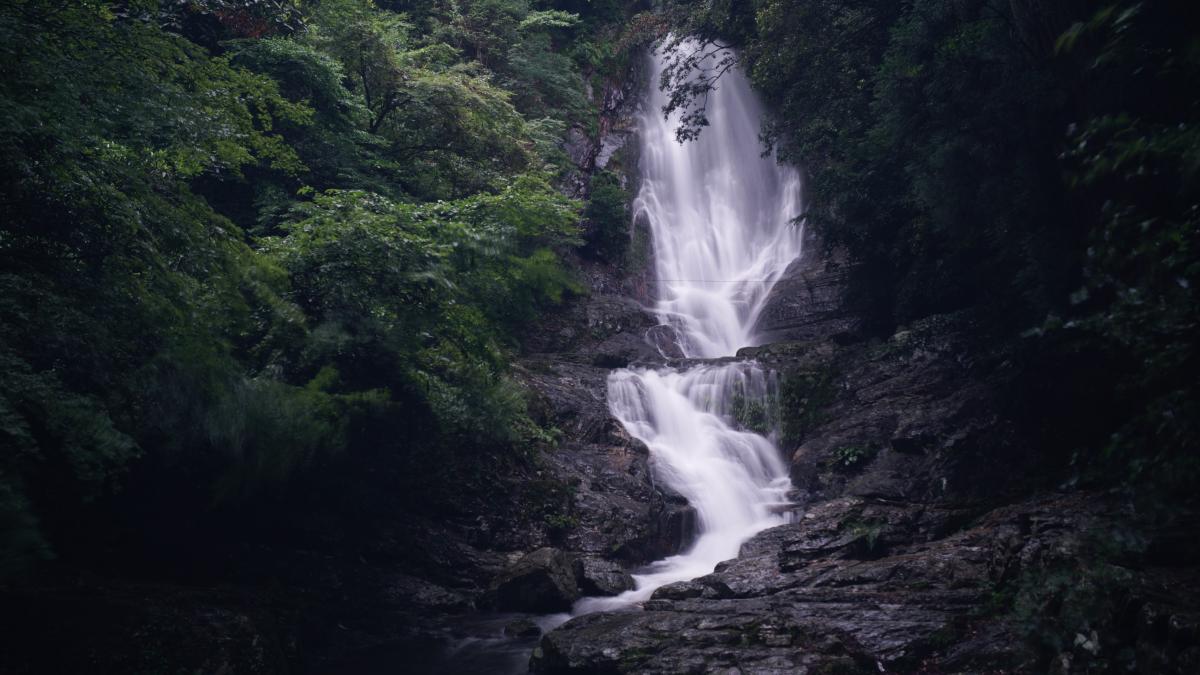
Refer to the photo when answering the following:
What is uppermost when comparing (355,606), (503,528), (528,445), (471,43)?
(471,43)

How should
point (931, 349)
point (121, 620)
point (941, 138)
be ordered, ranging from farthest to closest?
1. point (931, 349)
2. point (941, 138)
3. point (121, 620)

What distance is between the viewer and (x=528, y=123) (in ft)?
70.4

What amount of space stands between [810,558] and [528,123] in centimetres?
1510

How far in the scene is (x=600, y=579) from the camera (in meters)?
11.8

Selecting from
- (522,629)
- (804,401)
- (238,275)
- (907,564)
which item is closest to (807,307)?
(804,401)

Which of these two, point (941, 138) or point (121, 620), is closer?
point (121, 620)

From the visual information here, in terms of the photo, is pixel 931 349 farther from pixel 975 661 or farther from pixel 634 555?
pixel 975 661

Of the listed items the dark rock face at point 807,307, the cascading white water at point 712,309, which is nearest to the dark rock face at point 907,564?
the cascading white water at point 712,309

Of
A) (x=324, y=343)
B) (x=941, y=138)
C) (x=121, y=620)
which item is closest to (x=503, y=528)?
(x=324, y=343)

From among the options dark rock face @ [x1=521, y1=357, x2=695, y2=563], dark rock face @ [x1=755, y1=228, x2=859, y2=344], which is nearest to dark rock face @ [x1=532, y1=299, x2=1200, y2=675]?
dark rock face @ [x1=521, y1=357, x2=695, y2=563]

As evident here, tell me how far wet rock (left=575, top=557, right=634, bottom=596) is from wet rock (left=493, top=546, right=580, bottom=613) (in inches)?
10.8

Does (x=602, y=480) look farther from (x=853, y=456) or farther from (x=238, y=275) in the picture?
(x=238, y=275)

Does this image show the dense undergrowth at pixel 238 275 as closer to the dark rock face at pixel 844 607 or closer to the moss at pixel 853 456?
the dark rock face at pixel 844 607

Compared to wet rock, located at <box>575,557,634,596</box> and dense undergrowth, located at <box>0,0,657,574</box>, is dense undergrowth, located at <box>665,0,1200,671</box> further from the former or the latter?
dense undergrowth, located at <box>0,0,657,574</box>
